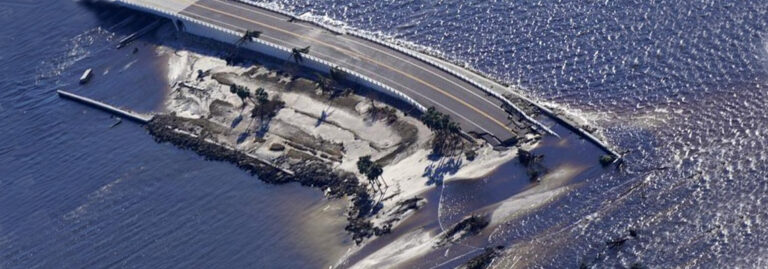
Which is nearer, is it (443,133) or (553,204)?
(553,204)

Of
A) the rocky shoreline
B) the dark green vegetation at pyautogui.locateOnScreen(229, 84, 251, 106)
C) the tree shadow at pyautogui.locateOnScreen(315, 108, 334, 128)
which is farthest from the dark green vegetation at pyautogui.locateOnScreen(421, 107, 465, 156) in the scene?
the dark green vegetation at pyautogui.locateOnScreen(229, 84, 251, 106)

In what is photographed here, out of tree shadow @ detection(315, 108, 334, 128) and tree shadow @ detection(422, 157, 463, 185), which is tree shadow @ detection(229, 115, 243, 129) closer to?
tree shadow @ detection(315, 108, 334, 128)

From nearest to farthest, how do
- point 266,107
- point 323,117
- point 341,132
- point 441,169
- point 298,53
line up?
point 441,169
point 341,132
point 323,117
point 266,107
point 298,53

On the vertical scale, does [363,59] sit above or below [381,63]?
below

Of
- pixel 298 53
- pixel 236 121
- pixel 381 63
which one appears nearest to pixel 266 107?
pixel 236 121

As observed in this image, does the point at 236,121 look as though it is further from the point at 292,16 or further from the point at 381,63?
the point at 292,16

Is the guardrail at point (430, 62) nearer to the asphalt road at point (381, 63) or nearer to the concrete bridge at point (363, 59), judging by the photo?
the concrete bridge at point (363, 59)

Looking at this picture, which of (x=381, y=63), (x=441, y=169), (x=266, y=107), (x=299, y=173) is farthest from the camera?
(x=381, y=63)
